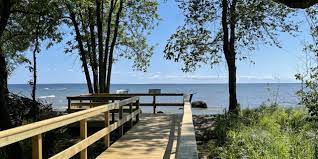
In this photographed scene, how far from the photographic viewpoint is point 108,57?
30.0m

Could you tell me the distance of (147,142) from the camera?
37.2ft

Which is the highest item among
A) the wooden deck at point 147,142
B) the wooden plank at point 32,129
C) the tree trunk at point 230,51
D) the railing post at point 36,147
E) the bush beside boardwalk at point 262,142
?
the tree trunk at point 230,51

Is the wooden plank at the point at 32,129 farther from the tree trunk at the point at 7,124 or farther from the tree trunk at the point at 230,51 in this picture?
the tree trunk at the point at 230,51

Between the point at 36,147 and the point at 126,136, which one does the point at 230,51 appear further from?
the point at 36,147

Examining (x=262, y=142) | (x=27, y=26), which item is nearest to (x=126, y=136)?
(x=262, y=142)

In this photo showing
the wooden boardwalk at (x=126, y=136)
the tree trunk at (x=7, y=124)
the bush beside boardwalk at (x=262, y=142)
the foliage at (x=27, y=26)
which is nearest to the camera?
the wooden boardwalk at (x=126, y=136)

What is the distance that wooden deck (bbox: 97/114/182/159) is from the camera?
377 inches

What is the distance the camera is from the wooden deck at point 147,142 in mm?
9575

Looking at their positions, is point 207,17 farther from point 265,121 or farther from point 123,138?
point 123,138

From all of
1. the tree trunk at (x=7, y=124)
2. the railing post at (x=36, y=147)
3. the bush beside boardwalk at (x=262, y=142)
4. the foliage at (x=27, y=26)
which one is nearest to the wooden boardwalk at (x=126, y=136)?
the railing post at (x=36, y=147)

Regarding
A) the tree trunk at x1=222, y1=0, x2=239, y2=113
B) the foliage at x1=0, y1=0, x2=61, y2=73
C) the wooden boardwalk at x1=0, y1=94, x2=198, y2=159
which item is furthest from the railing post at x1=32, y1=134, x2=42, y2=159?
the tree trunk at x1=222, y1=0, x2=239, y2=113

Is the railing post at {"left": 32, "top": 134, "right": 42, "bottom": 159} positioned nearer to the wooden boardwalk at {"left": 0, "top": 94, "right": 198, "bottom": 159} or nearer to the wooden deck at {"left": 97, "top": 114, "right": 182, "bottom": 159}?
the wooden boardwalk at {"left": 0, "top": 94, "right": 198, "bottom": 159}

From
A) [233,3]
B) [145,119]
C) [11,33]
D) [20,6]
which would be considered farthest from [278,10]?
[11,33]

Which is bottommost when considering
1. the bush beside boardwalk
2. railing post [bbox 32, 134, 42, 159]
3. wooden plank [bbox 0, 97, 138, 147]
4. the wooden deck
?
the wooden deck
